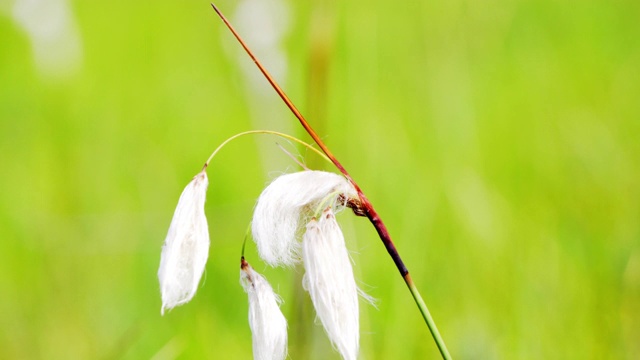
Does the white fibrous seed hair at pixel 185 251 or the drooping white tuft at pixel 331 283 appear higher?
the white fibrous seed hair at pixel 185 251

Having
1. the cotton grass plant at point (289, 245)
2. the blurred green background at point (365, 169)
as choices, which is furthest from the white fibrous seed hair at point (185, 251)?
the blurred green background at point (365, 169)

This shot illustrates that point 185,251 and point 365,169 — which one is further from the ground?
point 185,251

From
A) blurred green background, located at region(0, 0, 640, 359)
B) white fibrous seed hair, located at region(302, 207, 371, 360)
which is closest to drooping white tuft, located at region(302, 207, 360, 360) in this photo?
white fibrous seed hair, located at region(302, 207, 371, 360)

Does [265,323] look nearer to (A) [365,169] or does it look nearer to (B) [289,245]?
(B) [289,245]

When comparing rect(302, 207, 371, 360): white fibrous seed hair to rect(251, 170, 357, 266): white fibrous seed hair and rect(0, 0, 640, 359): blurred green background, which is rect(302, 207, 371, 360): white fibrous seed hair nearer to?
rect(251, 170, 357, 266): white fibrous seed hair

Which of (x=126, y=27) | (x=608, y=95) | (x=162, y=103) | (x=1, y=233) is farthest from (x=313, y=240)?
(x=126, y=27)

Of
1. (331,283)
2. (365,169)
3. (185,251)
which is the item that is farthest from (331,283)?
(365,169)

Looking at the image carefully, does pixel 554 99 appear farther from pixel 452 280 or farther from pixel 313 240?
pixel 313 240

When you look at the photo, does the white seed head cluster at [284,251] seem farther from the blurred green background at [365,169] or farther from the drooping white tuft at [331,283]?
the blurred green background at [365,169]
